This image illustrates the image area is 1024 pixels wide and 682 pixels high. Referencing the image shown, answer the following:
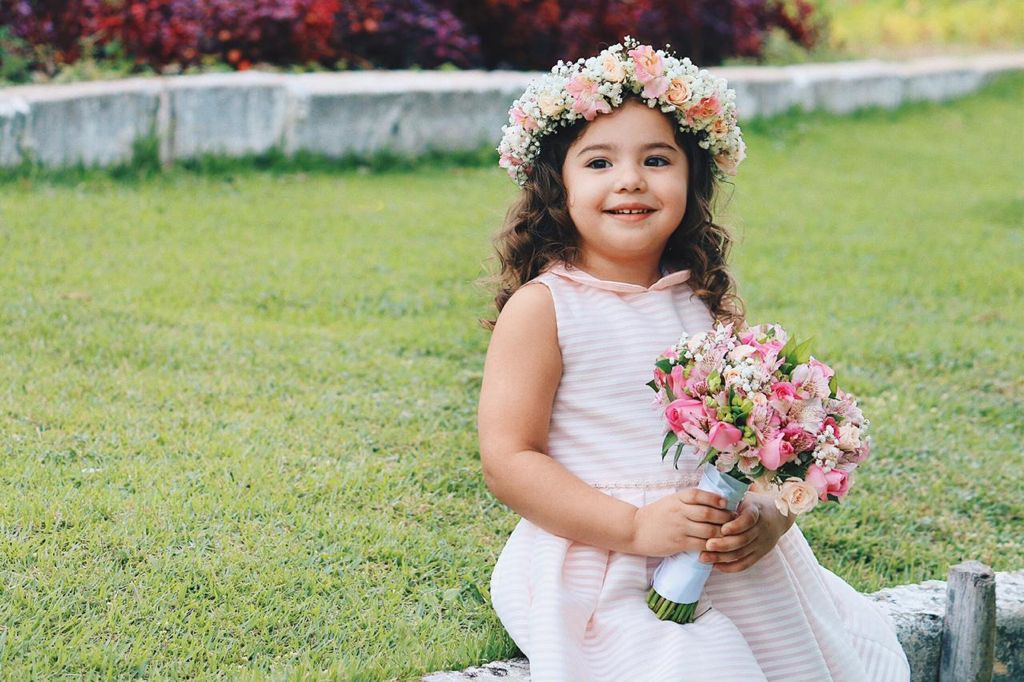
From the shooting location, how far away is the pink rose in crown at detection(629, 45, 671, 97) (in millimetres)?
2466

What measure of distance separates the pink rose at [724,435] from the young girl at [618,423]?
6.7 inches

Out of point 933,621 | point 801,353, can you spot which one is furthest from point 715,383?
point 933,621

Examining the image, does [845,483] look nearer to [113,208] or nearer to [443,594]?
[443,594]

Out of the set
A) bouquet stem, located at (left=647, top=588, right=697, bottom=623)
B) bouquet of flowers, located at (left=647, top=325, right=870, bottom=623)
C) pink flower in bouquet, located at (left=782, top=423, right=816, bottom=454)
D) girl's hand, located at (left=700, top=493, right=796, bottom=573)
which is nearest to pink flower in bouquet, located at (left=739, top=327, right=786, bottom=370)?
bouquet of flowers, located at (left=647, top=325, right=870, bottom=623)

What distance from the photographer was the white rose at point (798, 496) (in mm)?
2166

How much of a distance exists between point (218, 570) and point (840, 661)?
128 centimetres

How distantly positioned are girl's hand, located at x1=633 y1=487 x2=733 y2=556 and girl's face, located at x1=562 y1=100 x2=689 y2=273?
1.71 ft

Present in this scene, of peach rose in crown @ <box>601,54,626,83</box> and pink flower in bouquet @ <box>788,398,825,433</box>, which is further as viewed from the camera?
peach rose in crown @ <box>601,54,626,83</box>

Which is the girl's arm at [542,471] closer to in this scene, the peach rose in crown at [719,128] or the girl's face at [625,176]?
the girl's face at [625,176]

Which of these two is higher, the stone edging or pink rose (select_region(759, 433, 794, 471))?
pink rose (select_region(759, 433, 794, 471))

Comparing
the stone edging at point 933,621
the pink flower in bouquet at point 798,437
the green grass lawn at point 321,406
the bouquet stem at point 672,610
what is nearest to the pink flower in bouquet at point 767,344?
the pink flower in bouquet at point 798,437

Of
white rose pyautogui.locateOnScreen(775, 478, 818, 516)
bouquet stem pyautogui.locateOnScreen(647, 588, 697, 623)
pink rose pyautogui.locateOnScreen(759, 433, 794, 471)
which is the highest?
pink rose pyautogui.locateOnScreen(759, 433, 794, 471)

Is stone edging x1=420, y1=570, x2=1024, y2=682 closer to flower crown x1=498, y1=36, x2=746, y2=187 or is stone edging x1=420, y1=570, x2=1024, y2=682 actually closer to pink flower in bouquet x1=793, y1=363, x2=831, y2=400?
pink flower in bouquet x1=793, y1=363, x2=831, y2=400

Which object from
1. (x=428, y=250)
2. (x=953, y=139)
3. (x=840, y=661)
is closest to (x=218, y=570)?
(x=840, y=661)
